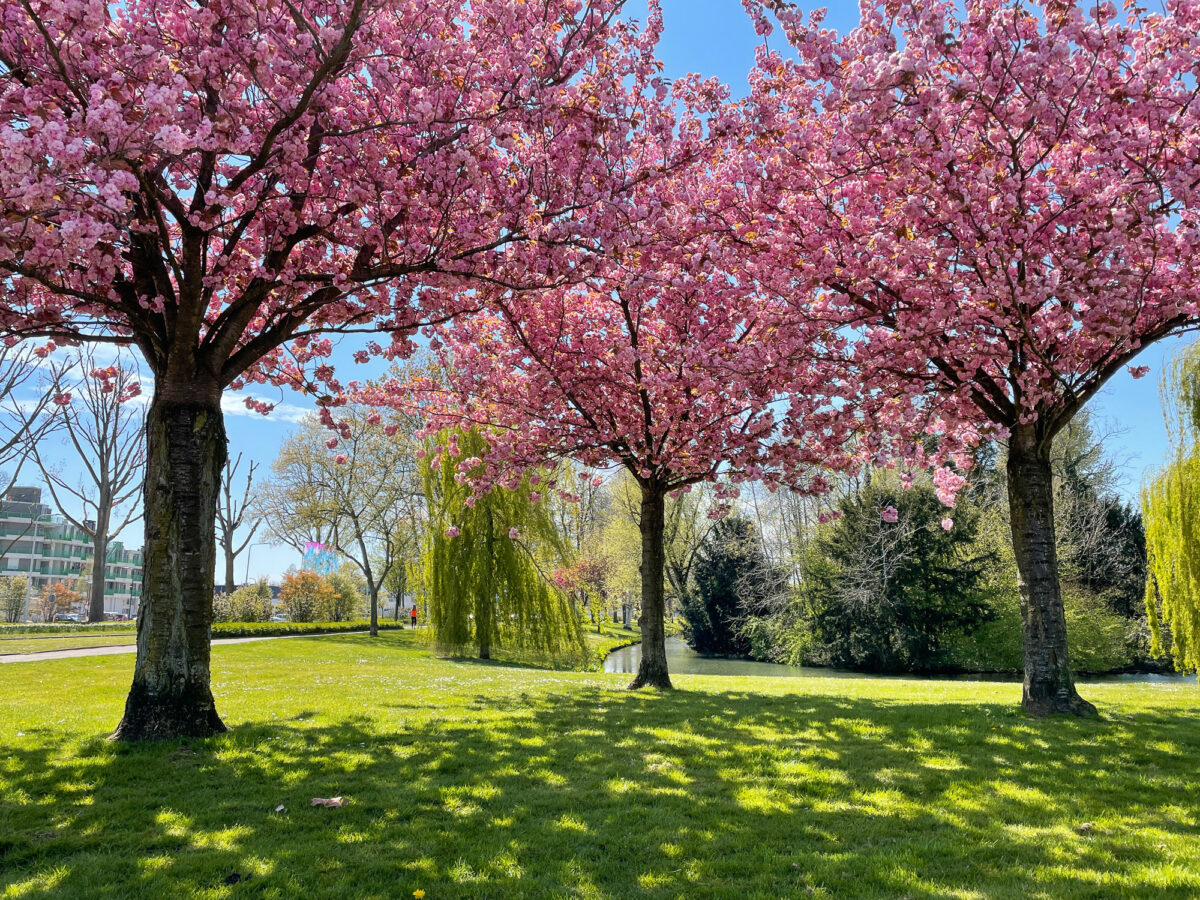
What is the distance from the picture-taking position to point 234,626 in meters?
27.6

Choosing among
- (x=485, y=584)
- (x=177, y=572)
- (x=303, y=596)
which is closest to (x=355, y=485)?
(x=303, y=596)

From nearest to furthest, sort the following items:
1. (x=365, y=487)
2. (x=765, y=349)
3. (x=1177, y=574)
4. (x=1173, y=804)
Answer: (x=1173, y=804) < (x=765, y=349) < (x=1177, y=574) < (x=365, y=487)

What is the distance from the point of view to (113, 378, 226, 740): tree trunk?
6953 mm

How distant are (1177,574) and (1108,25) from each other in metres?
12.1

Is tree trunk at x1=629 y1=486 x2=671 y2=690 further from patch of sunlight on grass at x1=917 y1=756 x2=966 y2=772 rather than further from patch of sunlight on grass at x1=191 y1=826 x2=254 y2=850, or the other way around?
patch of sunlight on grass at x1=191 y1=826 x2=254 y2=850

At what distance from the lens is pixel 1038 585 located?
29.1ft

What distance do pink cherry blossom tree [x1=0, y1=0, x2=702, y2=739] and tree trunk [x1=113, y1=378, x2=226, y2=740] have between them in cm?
2

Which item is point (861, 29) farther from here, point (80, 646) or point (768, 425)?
point (80, 646)

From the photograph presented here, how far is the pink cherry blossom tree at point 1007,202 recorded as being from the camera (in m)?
6.82

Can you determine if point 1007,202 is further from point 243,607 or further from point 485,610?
point 243,607

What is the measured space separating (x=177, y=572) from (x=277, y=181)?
4253mm

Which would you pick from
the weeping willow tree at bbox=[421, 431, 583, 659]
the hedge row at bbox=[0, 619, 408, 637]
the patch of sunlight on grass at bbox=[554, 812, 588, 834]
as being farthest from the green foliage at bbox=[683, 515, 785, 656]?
the patch of sunlight on grass at bbox=[554, 812, 588, 834]

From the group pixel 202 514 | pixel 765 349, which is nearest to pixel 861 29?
pixel 765 349

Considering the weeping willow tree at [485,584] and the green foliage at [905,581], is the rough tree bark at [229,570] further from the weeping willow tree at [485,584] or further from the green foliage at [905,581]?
the green foliage at [905,581]
